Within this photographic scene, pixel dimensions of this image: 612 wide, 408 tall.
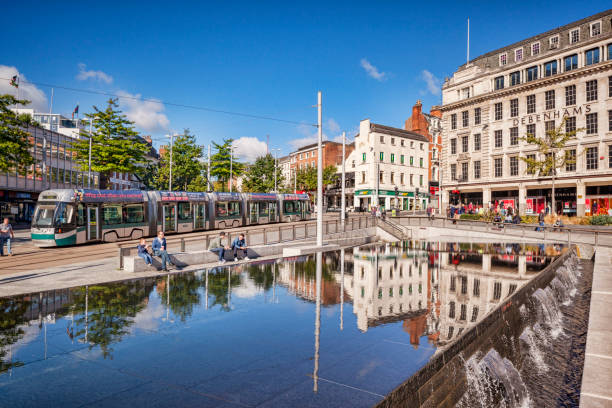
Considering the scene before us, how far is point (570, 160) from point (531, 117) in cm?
742

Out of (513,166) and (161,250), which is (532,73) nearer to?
(513,166)

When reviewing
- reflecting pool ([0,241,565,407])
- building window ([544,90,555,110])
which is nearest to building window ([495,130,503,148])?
building window ([544,90,555,110])

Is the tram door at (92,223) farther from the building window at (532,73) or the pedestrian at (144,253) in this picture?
the building window at (532,73)

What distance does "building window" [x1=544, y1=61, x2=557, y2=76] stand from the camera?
124ft

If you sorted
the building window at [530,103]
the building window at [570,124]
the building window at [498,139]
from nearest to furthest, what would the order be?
the building window at [570,124]
the building window at [530,103]
the building window at [498,139]

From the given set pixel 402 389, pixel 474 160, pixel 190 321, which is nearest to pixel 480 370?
pixel 402 389

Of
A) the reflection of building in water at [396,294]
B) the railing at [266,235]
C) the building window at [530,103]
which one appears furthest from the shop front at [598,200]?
the reflection of building in water at [396,294]

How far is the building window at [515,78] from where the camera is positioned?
40956mm

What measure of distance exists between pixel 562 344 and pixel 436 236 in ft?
91.2

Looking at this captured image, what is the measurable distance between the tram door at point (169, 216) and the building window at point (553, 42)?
40.3 metres

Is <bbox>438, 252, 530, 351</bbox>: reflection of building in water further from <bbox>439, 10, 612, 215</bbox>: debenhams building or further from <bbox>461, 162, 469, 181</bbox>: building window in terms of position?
<bbox>461, 162, 469, 181</bbox>: building window

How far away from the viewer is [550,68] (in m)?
38.3

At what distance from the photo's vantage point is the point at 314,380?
4.86 m

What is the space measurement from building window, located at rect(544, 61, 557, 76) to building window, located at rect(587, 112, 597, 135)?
19.1 feet
